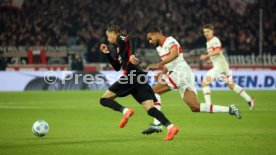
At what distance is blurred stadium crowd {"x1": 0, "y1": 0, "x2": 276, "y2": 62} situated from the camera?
1299 inches

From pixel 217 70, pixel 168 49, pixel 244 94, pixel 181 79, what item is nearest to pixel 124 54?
pixel 168 49

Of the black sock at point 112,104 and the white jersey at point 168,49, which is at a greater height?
the white jersey at point 168,49

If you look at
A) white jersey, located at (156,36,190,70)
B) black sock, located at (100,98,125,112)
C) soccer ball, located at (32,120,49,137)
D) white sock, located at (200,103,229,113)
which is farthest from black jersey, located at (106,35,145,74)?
white sock, located at (200,103,229,113)

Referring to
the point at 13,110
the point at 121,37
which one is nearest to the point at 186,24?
the point at 13,110

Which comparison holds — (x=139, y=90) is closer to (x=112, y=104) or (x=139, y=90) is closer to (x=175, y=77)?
(x=112, y=104)

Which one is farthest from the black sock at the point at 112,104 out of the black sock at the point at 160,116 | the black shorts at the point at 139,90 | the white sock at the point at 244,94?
the white sock at the point at 244,94

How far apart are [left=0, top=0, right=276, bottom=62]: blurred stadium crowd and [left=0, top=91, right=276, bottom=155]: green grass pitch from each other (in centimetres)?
1440

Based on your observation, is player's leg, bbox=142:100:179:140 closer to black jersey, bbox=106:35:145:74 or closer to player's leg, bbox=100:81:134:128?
player's leg, bbox=100:81:134:128

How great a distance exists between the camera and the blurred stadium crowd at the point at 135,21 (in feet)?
108

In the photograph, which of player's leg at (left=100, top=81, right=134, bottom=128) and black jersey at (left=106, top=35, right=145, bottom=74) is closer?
black jersey at (left=106, top=35, right=145, bottom=74)

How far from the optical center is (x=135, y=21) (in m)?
35.4

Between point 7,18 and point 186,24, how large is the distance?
33.7 ft

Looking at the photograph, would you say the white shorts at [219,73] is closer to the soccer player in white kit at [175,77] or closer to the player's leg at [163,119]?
the soccer player in white kit at [175,77]

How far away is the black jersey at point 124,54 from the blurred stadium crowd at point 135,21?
21651 mm
